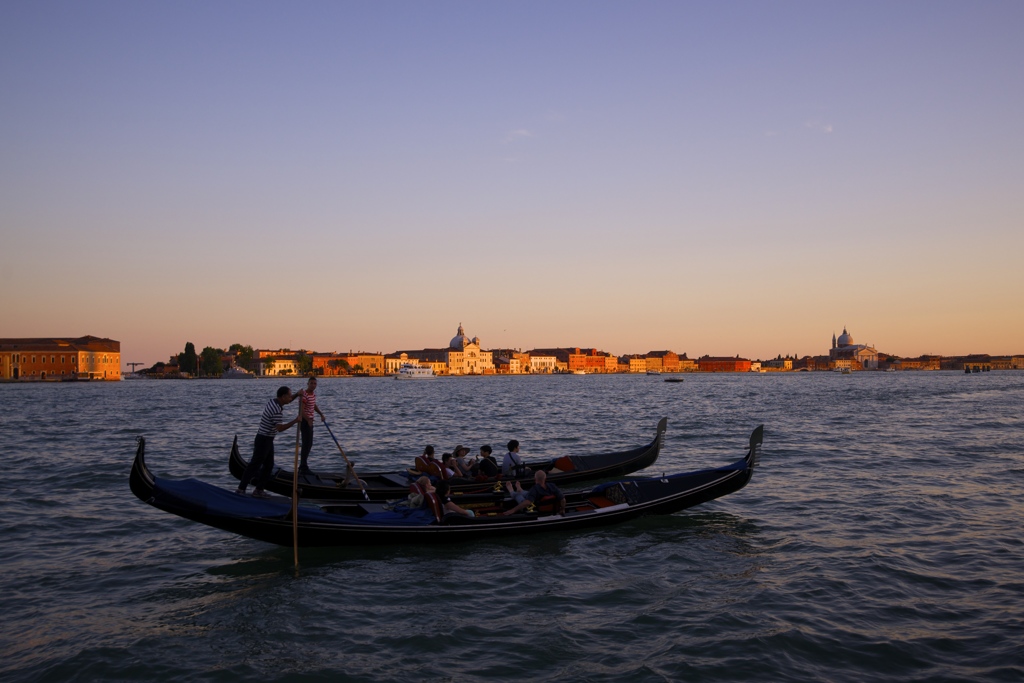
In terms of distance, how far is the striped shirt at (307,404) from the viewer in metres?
10.6

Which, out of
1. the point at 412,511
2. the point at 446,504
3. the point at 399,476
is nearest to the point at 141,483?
the point at 412,511

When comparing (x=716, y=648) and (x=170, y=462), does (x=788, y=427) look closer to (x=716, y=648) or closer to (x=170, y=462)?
(x=170, y=462)

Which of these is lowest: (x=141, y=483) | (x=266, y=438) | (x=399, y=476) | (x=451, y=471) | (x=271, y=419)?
(x=399, y=476)

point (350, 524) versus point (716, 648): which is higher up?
point (350, 524)

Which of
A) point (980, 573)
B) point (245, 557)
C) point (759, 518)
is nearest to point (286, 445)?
point (245, 557)

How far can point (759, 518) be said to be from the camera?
11930mm

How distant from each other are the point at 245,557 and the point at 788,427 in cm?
2554

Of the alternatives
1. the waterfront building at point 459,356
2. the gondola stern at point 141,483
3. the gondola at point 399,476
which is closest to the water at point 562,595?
the gondola stern at point 141,483

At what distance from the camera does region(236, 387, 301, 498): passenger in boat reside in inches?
404

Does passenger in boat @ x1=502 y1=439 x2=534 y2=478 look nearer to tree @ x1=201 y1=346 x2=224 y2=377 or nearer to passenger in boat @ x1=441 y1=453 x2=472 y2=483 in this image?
passenger in boat @ x1=441 y1=453 x2=472 y2=483

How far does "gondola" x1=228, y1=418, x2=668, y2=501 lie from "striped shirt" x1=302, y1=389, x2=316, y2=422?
1.41 meters

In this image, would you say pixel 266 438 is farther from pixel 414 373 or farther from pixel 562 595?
→ pixel 414 373

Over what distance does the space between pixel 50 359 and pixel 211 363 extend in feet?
113

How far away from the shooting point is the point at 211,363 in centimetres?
14475
